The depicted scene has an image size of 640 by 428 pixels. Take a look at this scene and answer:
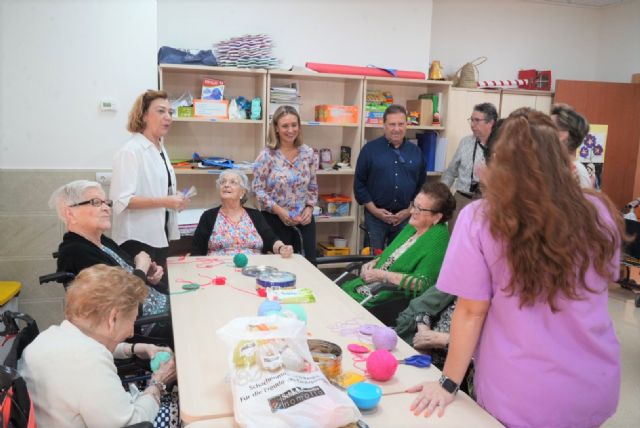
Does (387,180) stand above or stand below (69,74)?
below

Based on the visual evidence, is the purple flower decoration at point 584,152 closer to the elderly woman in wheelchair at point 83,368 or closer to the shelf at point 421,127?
the shelf at point 421,127

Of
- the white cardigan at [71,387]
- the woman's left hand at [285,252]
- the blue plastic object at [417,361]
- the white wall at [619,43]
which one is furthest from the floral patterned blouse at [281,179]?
the white wall at [619,43]

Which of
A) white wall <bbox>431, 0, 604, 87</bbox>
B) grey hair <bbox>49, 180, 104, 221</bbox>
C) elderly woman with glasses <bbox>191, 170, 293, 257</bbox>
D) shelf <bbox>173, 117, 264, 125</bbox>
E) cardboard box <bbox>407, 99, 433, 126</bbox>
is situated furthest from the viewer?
white wall <bbox>431, 0, 604, 87</bbox>

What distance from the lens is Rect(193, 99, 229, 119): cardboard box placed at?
4.23 metres

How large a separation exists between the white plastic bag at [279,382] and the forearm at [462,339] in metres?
0.34

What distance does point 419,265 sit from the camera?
2.70 m

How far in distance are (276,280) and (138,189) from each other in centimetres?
105

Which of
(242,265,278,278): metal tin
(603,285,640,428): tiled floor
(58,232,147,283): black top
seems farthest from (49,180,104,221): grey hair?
(603,285,640,428): tiled floor

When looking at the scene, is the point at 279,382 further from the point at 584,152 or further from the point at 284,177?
the point at 584,152

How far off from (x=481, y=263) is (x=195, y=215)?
3.20 metres

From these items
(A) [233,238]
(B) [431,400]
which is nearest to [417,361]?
(B) [431,400]

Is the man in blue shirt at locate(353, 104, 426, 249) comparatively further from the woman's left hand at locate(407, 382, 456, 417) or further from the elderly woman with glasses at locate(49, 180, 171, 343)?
the woman's left hand at locate(407, 382, 456, 417)

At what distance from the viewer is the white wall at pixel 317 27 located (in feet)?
14.5

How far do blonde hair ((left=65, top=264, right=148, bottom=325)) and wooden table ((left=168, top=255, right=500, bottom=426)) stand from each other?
0.86 feet
